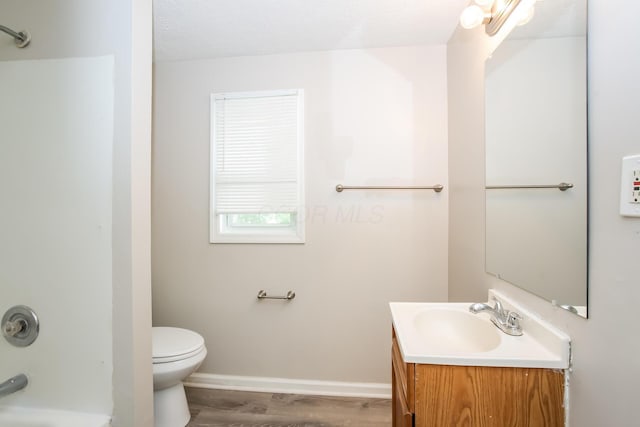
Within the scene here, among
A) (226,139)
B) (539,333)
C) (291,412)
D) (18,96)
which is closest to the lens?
(539,333)

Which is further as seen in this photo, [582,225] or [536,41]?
[536,41]

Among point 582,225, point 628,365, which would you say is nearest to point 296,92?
point 582,225

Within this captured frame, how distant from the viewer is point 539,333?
86cm

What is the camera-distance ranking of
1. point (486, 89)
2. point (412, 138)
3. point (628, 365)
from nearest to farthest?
point (628, 365), point (486, 89), point (412, 138)

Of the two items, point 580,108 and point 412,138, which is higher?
point 412,138

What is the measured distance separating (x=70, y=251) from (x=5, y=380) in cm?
57

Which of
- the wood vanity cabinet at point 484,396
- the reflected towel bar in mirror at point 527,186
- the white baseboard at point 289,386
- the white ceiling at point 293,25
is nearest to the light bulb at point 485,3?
the white ceiling at point 293,25

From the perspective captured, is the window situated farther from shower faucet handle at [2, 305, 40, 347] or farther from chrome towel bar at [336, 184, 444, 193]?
shower faucet handle at [2, 305, 40, 347]

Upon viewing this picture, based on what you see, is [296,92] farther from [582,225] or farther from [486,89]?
[582,225]

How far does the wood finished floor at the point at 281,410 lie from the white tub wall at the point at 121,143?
790 millimetres

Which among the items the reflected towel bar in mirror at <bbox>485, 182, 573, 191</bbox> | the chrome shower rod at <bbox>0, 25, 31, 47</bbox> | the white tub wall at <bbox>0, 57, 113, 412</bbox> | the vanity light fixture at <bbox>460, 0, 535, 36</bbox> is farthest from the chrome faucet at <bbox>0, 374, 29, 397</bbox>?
the vanity light fixture at <bbox>460, 0, 535, 36</bbox>

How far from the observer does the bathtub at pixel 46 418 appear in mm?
912

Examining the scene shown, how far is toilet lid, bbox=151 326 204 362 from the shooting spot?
1357 mm

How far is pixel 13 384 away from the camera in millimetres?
947
